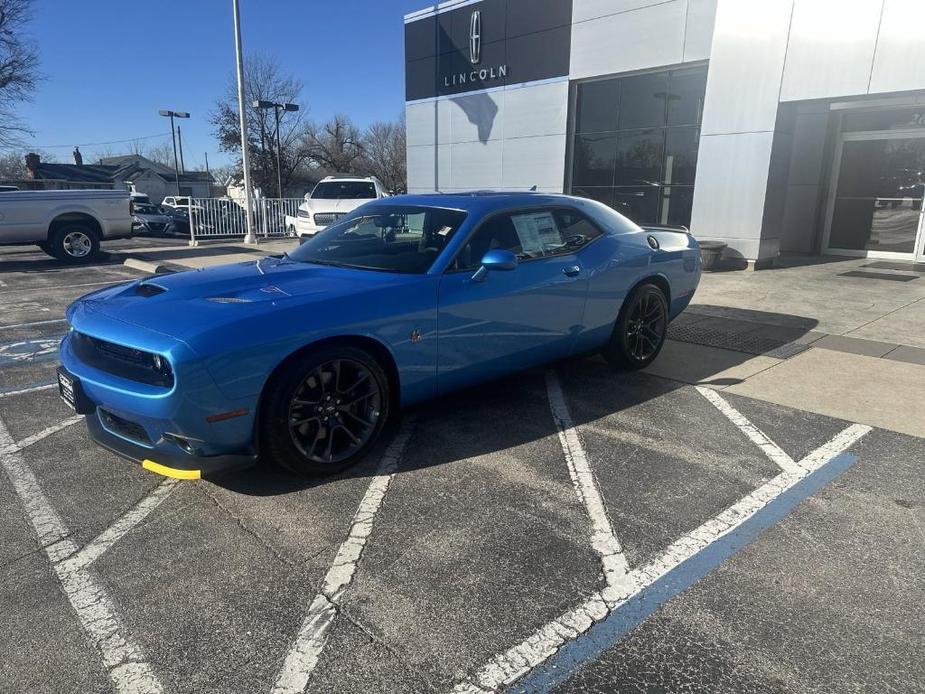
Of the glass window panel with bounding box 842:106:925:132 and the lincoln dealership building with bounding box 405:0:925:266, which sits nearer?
the lincoln dealership building with bounding box 405:0:925:266

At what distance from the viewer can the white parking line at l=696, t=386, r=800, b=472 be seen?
3.67 m

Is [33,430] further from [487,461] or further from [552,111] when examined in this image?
[552,111]

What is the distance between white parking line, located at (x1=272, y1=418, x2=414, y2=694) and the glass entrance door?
43.0ft

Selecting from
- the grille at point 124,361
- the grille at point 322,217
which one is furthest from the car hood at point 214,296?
the grille at point 322,217

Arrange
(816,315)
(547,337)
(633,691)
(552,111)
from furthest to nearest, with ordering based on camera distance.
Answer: (552,111) → (816,315) → (547,337) → (633,691)

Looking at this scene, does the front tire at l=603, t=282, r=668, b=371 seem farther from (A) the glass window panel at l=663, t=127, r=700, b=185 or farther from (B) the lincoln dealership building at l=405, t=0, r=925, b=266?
(A) the glass window panel at l=663, t=127, r=700, b=185

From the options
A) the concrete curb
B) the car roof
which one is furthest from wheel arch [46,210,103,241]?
the car roof

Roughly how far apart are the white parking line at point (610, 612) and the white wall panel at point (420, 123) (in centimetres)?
1746

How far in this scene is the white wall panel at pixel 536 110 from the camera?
1541cm

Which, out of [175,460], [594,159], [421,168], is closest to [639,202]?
[594,159]

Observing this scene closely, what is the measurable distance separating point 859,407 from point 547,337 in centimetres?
236

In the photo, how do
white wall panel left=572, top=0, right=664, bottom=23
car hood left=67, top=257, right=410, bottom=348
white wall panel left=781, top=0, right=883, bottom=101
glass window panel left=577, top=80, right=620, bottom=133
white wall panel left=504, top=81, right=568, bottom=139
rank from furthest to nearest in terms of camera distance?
white wall panel left=504, top=81, right=568, bottom=139 → glass window panel left=577, top=80, right=620, bottom=133 → white wall panel left=572, top=0, right=664, bottom=23 → white wall panel left=781, top=0, right=883, bottom=101 → car hood left=67, top=257, right=410, bottom=348

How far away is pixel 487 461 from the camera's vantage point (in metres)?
3.67

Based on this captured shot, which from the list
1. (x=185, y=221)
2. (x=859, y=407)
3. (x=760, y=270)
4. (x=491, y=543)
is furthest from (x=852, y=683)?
(x=185, y=221)
